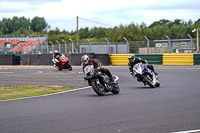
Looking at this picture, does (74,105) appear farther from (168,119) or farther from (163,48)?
(163,48)

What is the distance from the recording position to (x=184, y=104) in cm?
896

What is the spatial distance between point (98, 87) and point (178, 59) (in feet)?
61.1

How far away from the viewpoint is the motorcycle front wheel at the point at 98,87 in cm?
1128

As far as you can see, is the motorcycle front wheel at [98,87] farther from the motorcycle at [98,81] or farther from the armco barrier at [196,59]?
the armco barrier at [196,59]

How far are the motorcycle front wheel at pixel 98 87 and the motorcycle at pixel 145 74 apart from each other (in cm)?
227

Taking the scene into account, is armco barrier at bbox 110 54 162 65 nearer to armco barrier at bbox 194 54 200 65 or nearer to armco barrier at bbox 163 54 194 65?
armco barrier at bbox 163 54 194 65

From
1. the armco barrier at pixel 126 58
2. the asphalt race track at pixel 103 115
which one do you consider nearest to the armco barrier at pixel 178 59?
the armco barrier at pixel 126 58

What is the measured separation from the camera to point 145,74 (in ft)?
44.4

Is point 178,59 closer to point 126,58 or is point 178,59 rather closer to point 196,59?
point 196,59

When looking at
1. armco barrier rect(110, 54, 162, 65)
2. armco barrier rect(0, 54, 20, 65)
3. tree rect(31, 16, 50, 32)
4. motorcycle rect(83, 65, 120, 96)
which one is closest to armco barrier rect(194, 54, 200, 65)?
armco barrier rect(110, 54, 162, 65)

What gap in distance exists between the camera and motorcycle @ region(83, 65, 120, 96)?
1130cm

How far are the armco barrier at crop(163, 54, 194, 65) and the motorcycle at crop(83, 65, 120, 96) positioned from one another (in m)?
17.8

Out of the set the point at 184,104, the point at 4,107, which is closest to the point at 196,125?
the point at 184,104

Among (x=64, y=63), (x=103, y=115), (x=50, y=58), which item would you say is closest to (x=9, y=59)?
(x=50, y=58)
